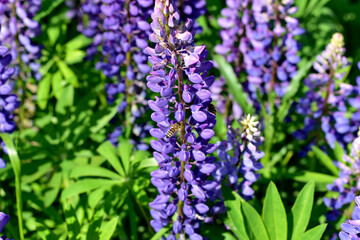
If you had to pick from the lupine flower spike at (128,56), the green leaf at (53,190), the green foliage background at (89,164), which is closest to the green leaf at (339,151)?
the green foliage background at (89,164)

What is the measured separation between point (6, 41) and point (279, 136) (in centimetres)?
254

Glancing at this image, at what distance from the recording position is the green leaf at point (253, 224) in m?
2.72

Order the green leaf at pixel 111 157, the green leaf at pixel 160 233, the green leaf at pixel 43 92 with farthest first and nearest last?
1. the green leaf at pixel 43 92
2. the green leaf at pixel 111 157
3. the green leaf at pixel 160 233

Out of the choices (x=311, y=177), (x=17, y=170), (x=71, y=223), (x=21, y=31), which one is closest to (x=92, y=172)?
(x=71, y=223)

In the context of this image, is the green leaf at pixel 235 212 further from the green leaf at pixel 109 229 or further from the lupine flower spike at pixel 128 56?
the lupine flower spike at pixel 128 56

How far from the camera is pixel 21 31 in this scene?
403 centimetres

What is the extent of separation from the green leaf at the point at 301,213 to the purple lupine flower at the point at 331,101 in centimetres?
104

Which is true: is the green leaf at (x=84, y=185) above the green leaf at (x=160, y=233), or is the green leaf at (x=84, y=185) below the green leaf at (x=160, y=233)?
above

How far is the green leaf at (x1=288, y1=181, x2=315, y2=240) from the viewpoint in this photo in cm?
281

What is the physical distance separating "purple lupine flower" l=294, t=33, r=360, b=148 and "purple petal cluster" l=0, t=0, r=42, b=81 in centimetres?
238

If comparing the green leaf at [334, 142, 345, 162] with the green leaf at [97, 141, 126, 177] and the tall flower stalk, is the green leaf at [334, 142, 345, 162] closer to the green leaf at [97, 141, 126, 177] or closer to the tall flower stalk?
the green leaf at [97, 141, 126, 177]

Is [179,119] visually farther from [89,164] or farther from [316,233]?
[89,164]

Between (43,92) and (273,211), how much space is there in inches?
101

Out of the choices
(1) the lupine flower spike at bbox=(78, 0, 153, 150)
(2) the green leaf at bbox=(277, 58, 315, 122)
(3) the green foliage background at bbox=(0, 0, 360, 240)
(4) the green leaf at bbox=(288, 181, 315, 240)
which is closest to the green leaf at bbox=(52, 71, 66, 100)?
(3) the green foliage background at bbox=(0, 0, 360, 240)
